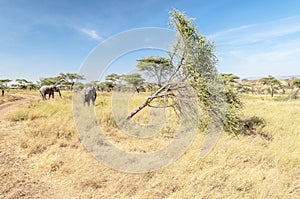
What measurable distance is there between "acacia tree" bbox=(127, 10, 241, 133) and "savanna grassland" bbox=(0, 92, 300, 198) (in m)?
0.89

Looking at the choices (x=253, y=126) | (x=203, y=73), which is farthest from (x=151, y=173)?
(x=253, y=126)

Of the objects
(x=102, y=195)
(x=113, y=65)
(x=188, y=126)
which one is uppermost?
(x=113, y=65)

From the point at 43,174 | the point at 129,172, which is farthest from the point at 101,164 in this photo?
the point at 43,174

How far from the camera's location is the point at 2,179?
3.86 metres

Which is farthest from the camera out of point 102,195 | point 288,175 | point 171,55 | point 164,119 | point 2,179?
point 164,119

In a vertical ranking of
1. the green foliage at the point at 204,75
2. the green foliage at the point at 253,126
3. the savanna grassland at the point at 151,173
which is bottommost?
the savanna grassland at the point at 151,173

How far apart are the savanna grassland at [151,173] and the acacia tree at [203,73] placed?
0.89 meters

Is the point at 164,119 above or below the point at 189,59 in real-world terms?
below

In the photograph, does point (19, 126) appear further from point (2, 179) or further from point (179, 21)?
point (179, 21)

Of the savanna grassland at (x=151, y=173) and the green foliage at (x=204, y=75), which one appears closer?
the savanna grassland at (x=151, y=173)

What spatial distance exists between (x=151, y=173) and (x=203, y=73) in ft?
12.5

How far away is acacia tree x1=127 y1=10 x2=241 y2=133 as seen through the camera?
6.41m

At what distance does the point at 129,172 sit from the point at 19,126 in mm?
6042

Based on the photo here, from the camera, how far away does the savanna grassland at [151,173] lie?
3.58 m
